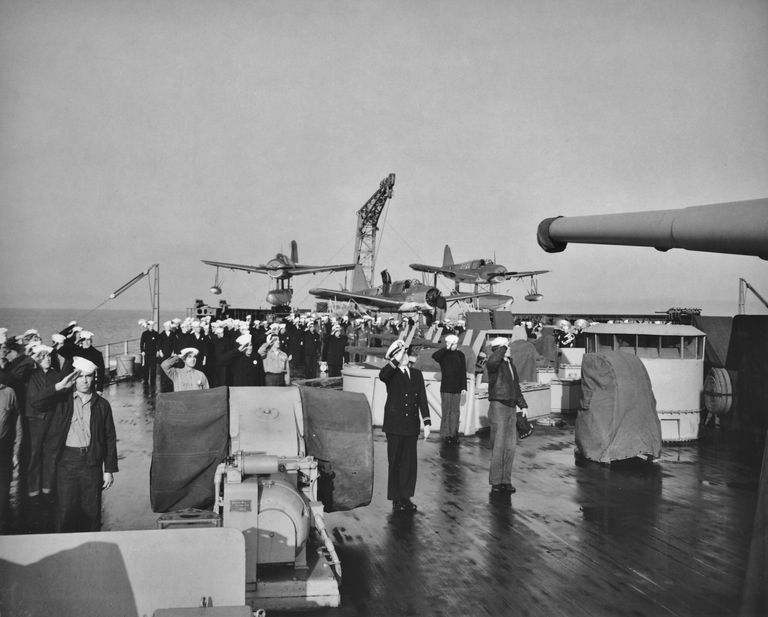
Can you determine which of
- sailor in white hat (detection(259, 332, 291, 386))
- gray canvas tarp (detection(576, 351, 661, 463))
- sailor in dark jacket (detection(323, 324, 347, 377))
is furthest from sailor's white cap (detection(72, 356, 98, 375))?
sailor in dark jacket (detection(323, 324, 347, 377))

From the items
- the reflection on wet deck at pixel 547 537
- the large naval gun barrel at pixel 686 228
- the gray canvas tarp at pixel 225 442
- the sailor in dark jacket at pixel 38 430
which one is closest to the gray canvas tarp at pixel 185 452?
the gray canvas tarp at pixel 225 442

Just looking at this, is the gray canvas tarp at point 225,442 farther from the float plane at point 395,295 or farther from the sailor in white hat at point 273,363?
the float plane at point 395,295

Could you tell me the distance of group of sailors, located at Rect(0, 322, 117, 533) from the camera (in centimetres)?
517

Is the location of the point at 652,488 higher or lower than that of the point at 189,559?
lower

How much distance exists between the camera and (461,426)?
11.0 m

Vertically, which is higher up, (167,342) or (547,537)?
(167,342)

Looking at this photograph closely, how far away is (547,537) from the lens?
18.8ft

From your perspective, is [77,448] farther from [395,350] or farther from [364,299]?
[364,299]

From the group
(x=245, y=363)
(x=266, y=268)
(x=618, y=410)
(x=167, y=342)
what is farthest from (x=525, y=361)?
(x=266, y=268)

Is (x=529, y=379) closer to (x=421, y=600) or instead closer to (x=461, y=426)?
(x=461, y=426)

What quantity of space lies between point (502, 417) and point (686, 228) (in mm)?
5577

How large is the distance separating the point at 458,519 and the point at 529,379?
7771mm

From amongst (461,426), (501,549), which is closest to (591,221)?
(501,549)

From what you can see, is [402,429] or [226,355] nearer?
[402,429]
